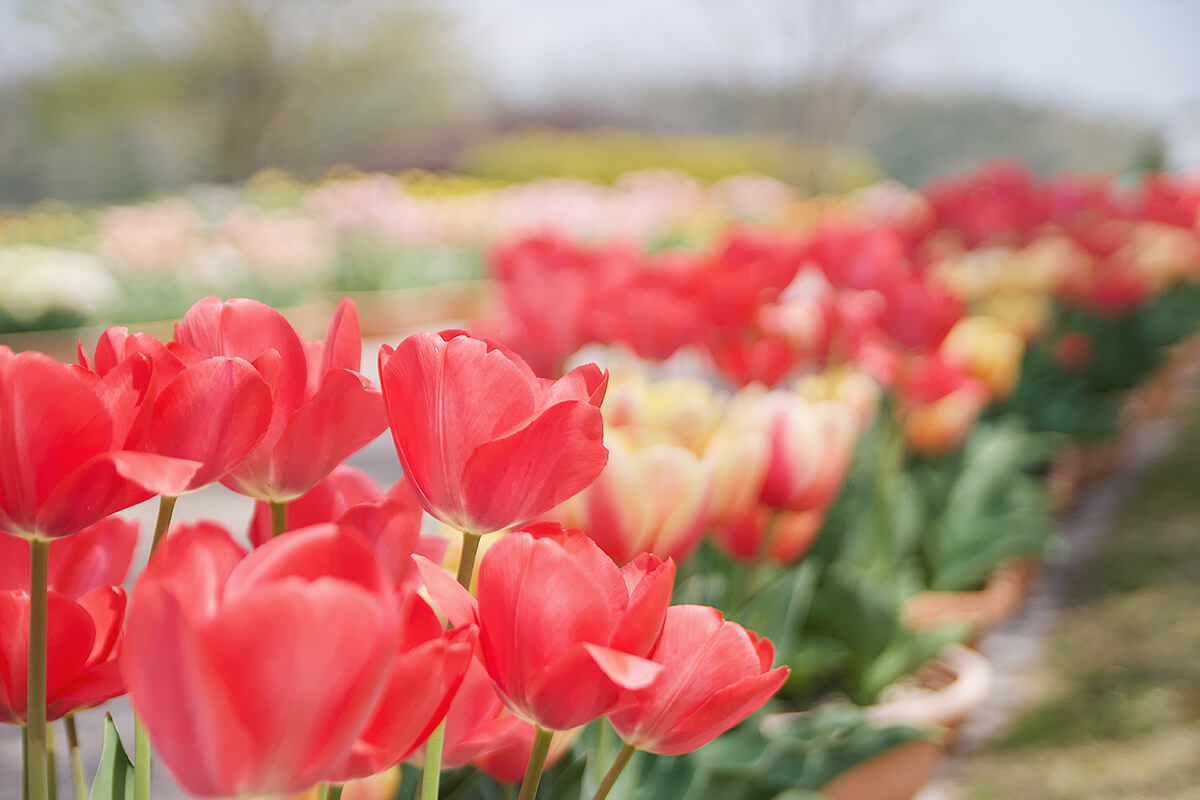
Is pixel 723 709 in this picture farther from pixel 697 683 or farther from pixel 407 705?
pixel 407 705

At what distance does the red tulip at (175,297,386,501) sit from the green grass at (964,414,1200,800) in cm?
200

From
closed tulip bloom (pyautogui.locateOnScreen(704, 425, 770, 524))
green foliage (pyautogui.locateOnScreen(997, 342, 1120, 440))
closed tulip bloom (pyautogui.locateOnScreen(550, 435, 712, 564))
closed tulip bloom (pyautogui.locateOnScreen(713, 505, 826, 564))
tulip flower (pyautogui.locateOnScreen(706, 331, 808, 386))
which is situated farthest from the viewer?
green foliage (pyautogui.locateOnScreen(997, 342, 1120, 440))

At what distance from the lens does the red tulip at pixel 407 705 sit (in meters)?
0.37

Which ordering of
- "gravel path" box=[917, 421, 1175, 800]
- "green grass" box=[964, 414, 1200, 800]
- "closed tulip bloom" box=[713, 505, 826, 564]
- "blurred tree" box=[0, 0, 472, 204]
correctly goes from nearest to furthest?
1. "closed tulip bloom" box=[713, 505, 826, 564]
2. "green grass" box=[964, 414, 1200, 800]
3. "gravel path" box=[917, 421, 1175, 800]
4. "blurred tree" box=[0, 0, 472, 204]

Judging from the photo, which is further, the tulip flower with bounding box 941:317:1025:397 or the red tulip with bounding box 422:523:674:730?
the tulip flower with bounding box 941:317:1025:397

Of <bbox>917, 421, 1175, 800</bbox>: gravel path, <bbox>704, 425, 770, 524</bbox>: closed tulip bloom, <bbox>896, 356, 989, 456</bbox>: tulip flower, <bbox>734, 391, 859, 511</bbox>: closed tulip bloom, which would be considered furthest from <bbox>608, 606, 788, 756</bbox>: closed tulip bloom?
<bbox>917, 421, 1175, 800</bbox>: gravel path

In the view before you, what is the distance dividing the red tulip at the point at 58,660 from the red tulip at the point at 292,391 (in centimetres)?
8

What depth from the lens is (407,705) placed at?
373 mm

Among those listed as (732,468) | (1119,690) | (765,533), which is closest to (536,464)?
(732,468)

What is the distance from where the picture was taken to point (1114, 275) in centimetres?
352

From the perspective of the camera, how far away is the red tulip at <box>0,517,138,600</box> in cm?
52

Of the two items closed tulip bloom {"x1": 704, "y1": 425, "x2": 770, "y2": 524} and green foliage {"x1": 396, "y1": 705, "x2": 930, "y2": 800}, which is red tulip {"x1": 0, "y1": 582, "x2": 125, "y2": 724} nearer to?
green foliage {"x1": 396, "y1": 705, "x2": 930, "y2": 800}

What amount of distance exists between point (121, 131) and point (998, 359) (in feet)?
78.5

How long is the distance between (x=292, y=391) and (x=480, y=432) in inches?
3.4
